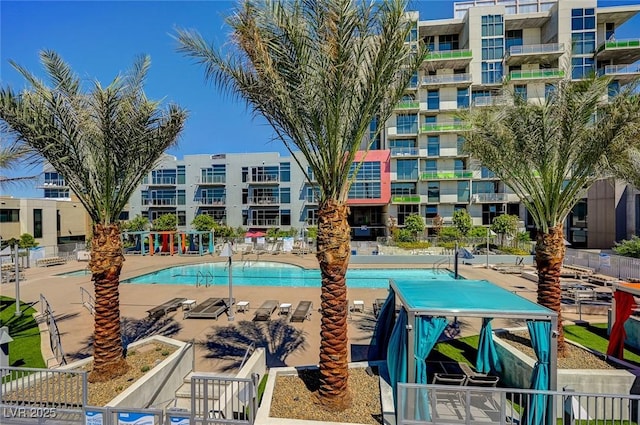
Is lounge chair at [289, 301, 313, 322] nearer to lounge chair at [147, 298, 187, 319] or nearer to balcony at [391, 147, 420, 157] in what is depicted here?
lounge chair at [147, 298, 187, 319]

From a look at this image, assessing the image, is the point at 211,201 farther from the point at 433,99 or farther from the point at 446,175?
the point at 433,99

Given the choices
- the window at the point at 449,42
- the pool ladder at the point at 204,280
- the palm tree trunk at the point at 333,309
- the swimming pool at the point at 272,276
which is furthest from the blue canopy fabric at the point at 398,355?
the window at the point at 449,42

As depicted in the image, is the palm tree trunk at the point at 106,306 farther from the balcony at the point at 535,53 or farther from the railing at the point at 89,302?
the balcony at the point at 535,53

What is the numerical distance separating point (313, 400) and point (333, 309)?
6.11ft

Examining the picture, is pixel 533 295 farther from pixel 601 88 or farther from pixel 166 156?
pixel 166 156

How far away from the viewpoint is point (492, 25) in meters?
40.3

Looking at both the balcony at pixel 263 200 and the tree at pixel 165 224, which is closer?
the tree at pixel 165 224

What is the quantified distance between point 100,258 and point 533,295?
18.5 meters

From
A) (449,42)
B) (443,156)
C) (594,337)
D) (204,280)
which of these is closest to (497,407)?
(594,337)

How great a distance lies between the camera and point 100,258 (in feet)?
25.2

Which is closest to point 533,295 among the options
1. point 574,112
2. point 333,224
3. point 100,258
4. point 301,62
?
point 574,112

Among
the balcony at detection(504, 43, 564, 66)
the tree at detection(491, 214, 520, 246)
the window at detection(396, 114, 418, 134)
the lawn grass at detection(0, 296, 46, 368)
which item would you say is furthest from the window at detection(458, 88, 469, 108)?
the lawn grass at detection(0, 296, 46, 368)

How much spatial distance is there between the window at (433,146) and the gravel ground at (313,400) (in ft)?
125

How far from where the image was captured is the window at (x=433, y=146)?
41938 millimetres
